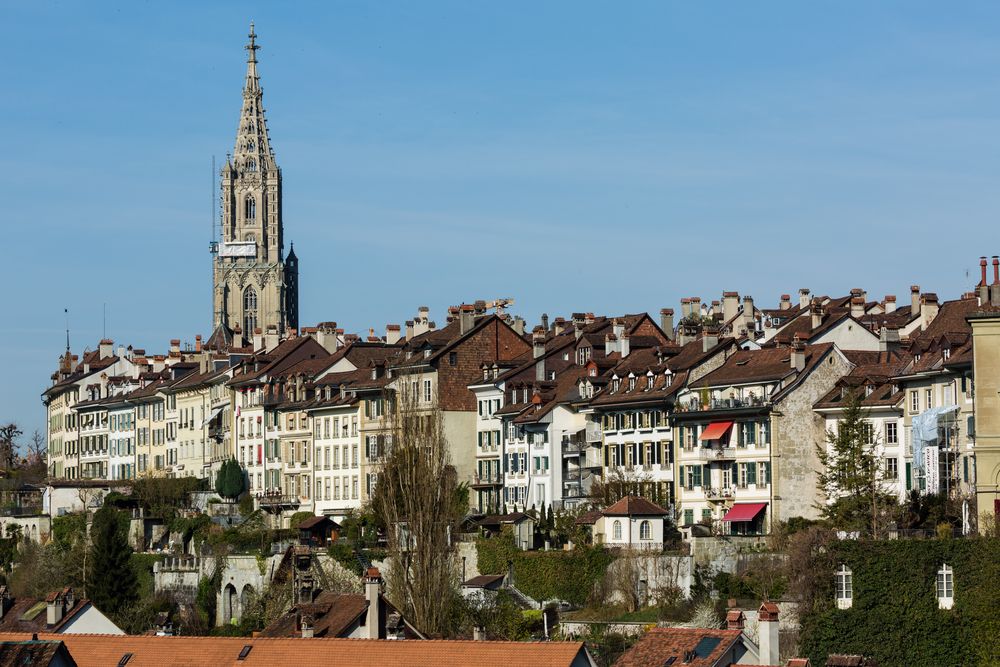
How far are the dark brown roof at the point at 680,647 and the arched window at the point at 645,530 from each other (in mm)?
23221

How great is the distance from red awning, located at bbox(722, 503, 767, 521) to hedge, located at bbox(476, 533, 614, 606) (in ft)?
19.6

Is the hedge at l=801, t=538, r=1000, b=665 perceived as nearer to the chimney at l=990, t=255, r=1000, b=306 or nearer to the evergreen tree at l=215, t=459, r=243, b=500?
the chimney at l=990, t=255, r=1000, b=306

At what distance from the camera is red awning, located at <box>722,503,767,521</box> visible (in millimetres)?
91750

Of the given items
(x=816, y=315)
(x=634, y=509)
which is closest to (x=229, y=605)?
(x=634, y=509)

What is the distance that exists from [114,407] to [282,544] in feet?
143

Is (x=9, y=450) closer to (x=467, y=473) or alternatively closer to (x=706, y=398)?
(x=467, y=473)

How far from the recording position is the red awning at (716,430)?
93.9 meters

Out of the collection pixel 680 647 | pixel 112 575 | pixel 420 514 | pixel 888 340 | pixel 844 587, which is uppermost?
pixel 888 340

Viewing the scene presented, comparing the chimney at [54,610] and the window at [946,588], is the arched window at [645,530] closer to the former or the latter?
the window at [946,588]

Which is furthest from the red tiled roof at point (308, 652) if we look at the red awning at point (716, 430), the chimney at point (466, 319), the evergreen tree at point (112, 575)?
the chimney at point (466, 319)

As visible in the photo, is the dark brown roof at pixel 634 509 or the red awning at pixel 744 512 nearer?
the dark brown roof at pixel 634 509

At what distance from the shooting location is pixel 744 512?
92.3 metres

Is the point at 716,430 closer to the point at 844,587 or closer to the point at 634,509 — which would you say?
the point at 634,509

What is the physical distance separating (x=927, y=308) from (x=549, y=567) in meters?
24.8
